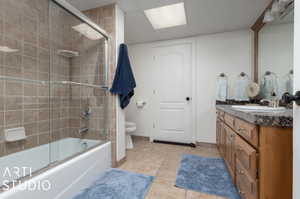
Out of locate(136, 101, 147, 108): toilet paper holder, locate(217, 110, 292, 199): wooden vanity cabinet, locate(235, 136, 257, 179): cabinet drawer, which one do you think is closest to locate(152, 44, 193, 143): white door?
locate(136, 101, 147, 108): toilet paper holder

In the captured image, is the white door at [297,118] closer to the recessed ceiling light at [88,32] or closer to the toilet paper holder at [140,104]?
the recessed ceiling light at [88,32]

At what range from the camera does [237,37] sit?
2615 mm

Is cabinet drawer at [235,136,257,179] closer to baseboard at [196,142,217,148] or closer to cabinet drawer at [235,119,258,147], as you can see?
cabinet drawer at [235,119,258,147]

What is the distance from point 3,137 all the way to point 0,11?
1374 millimetres

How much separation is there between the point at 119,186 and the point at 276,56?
103 inches

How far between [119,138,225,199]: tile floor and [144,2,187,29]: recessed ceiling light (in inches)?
91.0

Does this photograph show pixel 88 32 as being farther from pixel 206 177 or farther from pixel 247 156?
pixel 206 177

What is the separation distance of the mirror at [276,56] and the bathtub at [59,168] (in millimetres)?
2340

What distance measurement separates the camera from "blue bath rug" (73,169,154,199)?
1.34m

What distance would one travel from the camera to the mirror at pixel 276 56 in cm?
158

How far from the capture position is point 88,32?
1.96 metres

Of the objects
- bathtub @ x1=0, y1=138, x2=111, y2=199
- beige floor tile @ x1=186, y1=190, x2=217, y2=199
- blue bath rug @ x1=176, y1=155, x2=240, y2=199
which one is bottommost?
beige floor tile @ x1=186, y1=190, x2=217, y2=199

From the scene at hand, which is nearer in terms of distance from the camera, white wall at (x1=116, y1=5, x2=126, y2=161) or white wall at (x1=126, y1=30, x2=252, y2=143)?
white wall at (x1=116, y1=5, x2=126, y2=161)

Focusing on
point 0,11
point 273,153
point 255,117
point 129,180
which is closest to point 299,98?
point 255,117
